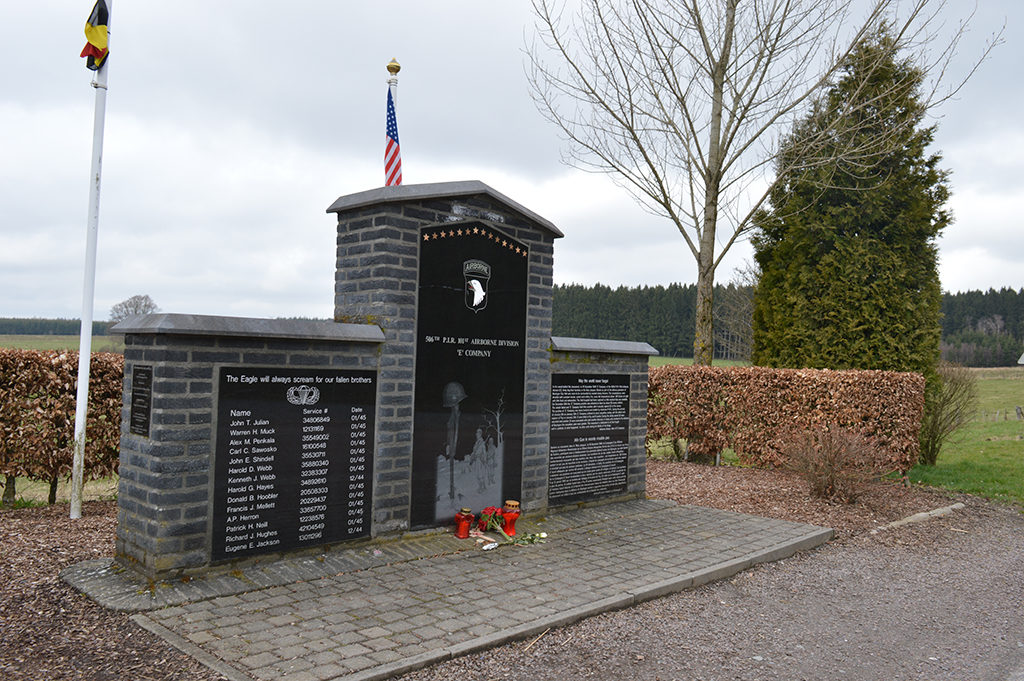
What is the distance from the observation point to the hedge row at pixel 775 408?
36.6 ft

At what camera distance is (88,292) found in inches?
280

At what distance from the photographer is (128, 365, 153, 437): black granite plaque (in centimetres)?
507

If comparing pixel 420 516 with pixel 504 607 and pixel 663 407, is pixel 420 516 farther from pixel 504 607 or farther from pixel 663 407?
pixel 663 407

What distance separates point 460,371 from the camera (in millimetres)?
6902

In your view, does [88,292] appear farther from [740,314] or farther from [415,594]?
[740,314]

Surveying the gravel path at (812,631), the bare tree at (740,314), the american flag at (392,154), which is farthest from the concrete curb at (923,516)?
the bare tree at (740,314)

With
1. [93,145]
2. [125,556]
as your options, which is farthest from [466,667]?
[93,145]

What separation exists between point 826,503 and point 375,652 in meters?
7.40

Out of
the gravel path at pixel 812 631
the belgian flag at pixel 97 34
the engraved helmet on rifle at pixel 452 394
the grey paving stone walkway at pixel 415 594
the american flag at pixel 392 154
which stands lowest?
the gravel path at pixel 812 631

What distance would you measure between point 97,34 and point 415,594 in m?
6.66

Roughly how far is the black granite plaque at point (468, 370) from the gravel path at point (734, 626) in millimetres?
2250

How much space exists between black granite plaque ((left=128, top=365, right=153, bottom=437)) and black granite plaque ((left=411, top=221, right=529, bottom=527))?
228 cm

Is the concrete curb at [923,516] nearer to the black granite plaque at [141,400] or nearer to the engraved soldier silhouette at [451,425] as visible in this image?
the engraved soldier silhouette at [451,425]

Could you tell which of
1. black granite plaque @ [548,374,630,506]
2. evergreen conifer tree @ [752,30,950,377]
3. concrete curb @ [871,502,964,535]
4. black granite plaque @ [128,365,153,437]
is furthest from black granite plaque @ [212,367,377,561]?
evergreen conifer tree @ [752,30,950,377]
